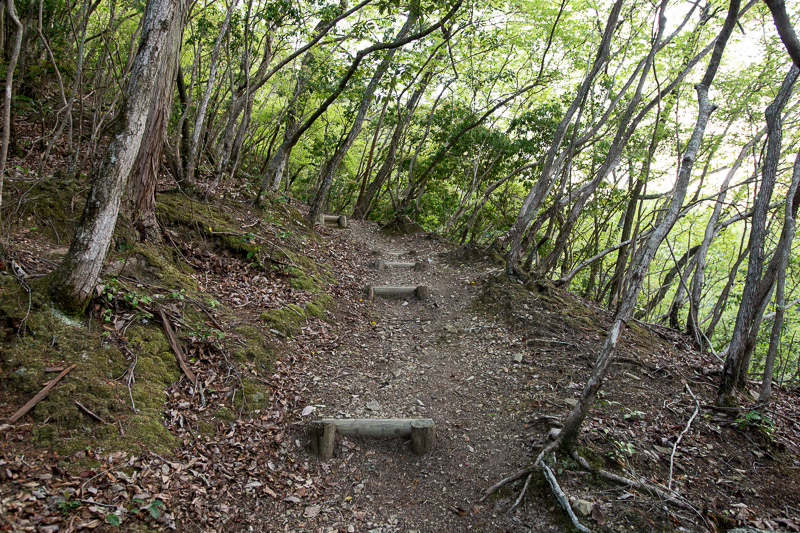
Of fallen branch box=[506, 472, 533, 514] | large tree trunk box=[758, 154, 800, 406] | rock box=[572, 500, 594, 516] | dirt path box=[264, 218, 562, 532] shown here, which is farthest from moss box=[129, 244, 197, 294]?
large tree trunk box=[758, 154, 800, 406]

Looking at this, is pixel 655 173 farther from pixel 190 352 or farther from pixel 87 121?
pixel 87 121

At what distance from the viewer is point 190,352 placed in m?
4.64

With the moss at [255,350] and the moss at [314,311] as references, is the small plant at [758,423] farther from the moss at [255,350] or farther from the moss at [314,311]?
the moss at [314,311]

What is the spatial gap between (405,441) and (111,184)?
12.3ft

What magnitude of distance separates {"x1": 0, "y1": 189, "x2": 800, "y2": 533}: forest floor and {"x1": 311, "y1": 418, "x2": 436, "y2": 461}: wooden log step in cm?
9

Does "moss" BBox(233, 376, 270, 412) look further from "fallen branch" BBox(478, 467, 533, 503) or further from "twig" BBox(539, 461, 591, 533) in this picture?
"twig" BBox(539, 461, 591, 533)

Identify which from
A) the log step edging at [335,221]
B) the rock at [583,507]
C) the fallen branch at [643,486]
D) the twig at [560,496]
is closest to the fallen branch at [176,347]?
the twig at [560,496]

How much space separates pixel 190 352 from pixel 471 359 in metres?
3.69

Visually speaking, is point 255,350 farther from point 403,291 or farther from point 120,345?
point 403,291

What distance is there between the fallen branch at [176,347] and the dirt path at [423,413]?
1329 mm

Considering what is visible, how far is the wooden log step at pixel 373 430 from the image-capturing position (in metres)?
4.27

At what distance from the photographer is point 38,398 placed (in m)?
3.27

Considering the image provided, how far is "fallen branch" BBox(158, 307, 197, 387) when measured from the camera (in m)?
4.37

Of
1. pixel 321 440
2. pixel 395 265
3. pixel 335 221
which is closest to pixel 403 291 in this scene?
pixel 395 265
